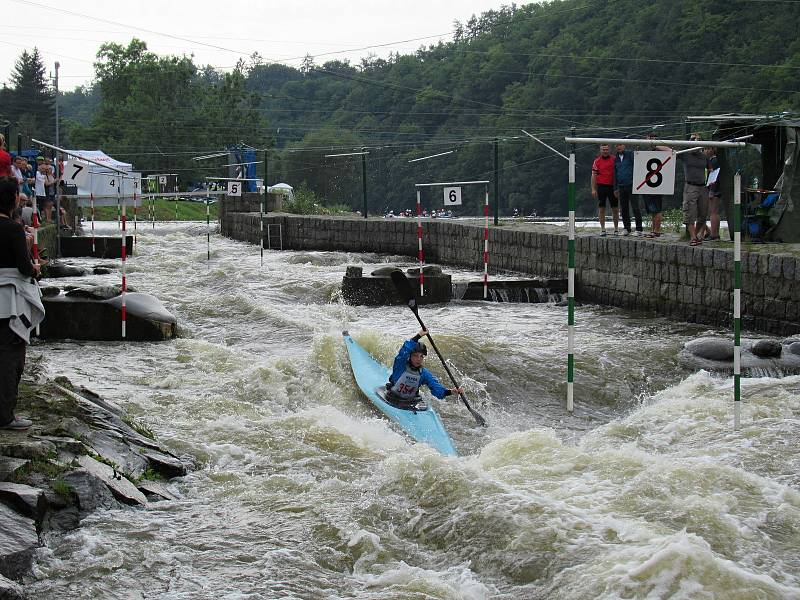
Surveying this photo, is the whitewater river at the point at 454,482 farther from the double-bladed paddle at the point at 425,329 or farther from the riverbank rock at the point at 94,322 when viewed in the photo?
the riverbank rock at the point at 94,322

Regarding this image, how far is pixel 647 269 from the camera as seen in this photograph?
14.6 meters

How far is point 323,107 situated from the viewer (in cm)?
8688

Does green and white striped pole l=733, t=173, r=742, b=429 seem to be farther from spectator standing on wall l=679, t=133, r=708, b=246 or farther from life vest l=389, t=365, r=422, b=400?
spectator standing on wall l=679, t=133, r=708, b=246

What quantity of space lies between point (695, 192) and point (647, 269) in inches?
49.7

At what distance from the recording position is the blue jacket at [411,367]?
8766 millimetres

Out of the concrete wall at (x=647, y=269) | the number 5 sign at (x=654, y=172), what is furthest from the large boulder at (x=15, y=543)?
the concrete wall at (x=647, y=269)

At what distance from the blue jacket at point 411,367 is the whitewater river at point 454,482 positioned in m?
0.39

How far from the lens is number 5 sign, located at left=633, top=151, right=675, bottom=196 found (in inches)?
458

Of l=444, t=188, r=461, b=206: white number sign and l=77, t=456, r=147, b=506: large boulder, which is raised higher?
l=444, t=188, r=461, b=206: white number sign

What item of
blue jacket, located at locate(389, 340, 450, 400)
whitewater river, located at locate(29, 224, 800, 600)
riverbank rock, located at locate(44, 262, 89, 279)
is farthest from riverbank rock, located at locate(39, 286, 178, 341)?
riverbank rock, located at locate(44, 262, 89, 279)

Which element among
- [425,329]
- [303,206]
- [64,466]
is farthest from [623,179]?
[303,206]

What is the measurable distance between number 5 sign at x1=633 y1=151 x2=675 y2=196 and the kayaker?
13.8 ft

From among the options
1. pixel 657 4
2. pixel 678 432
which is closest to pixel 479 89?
pixel 657 4

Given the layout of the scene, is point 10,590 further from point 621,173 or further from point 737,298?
point 621,173
